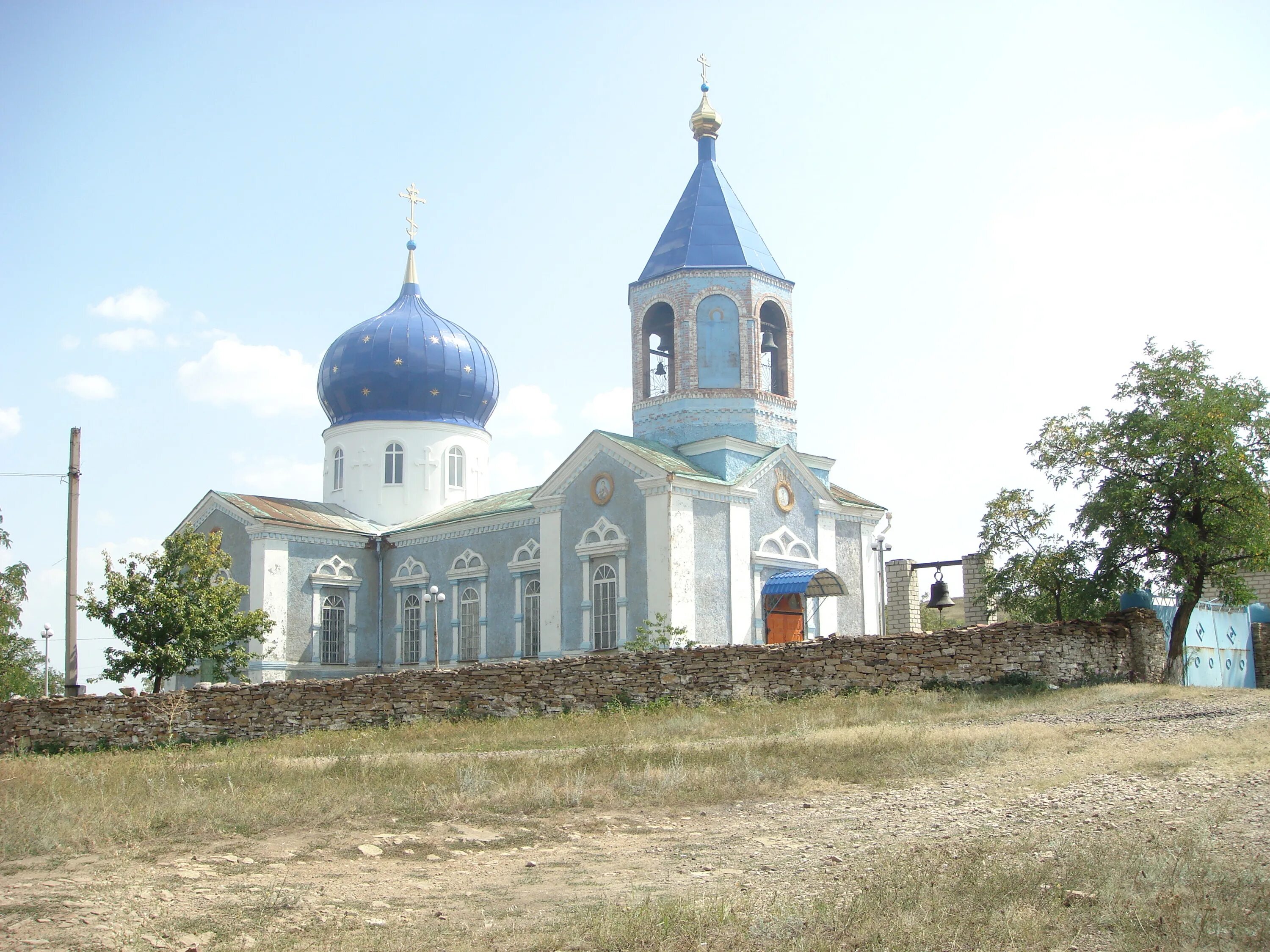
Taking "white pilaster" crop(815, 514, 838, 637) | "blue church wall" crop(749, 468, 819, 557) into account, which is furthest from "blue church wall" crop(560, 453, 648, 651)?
"white pilaster" crop(815, 514, 838, 637)

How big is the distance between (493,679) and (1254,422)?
1193cm

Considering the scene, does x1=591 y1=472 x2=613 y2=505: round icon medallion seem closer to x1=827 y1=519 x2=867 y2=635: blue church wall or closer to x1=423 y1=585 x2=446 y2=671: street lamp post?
x1=423 y1=585 x2=446 y2=671: street lamp post

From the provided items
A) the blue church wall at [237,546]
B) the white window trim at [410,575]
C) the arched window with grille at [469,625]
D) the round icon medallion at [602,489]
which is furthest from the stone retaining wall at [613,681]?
the white window trim at [410,575]

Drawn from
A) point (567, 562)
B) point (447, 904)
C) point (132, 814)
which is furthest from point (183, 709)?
point (447, 904)

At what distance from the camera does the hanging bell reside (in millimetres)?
23547

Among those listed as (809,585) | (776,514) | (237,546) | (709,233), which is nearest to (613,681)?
(809,585)

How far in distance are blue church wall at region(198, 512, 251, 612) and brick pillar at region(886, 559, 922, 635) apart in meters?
14.5

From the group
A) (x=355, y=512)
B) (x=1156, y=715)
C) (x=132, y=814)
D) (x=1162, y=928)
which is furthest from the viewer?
(x=355, y=512)

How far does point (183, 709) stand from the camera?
18.5 metres

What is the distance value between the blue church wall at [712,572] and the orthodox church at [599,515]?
1.5 inches

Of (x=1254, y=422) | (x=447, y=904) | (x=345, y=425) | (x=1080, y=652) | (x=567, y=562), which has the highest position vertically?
(x=345, y=425)

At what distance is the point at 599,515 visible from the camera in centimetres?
2358

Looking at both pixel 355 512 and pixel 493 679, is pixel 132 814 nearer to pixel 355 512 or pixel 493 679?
pixel 493 679

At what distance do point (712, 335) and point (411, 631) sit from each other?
33.0 feet
